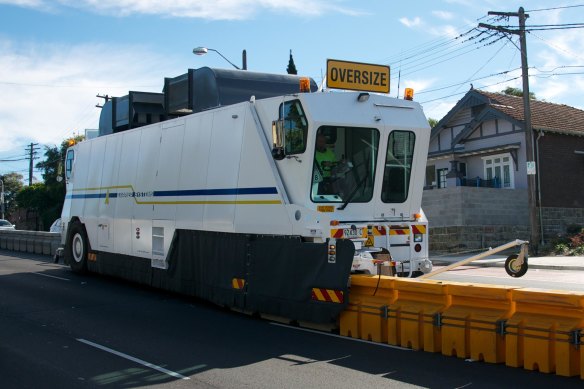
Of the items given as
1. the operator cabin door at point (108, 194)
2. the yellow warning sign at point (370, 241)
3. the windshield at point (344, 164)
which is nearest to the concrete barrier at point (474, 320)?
the yellow warning sign at point (370, 241)

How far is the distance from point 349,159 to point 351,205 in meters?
0.74

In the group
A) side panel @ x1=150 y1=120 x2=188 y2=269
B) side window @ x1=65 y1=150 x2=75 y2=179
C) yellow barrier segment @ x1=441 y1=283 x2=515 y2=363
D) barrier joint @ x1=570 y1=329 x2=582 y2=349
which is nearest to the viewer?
barrier joint @ x1=570 y1=329 x2=582 y2=349

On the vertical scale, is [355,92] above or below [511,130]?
below

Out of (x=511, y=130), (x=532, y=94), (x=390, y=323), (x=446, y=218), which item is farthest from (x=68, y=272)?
(x=532, y=94)

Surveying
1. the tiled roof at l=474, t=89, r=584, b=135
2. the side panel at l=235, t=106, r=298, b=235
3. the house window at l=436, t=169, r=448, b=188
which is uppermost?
the tiled roof at l=474, t=89, r=584, b=135

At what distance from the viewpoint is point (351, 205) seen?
9.44 meters

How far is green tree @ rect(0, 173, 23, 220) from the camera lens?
77.8m

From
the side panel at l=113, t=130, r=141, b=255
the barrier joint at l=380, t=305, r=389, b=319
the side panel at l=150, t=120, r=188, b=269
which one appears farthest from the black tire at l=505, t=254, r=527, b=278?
the side panel at l=113, t=130, r=141, b=255

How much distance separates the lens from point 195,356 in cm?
732

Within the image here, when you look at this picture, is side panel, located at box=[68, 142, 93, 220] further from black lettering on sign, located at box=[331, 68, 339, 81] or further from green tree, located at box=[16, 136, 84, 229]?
green tree, located at box=[16, 136, 84, 229]

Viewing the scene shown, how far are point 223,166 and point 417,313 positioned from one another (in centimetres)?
438

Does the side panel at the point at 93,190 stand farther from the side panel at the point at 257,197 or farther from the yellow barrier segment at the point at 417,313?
the yellow barrier segment at the point at 417,313

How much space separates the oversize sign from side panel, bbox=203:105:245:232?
1.60 m

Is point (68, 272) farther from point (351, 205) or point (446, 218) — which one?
point (446, 218)
